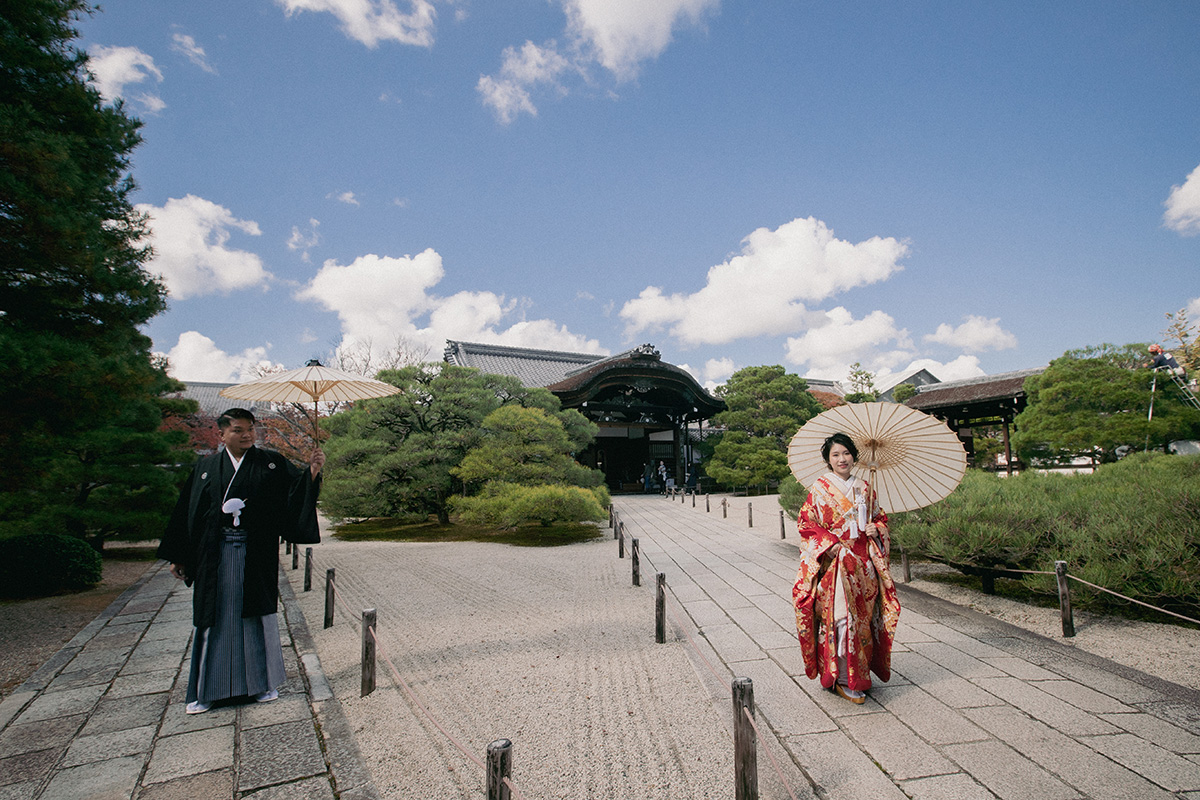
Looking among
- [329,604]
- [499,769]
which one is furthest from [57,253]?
[499,769]

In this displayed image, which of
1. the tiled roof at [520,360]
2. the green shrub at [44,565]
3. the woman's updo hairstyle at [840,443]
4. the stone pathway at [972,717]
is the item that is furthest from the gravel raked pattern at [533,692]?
the tiled roof at [520,360]

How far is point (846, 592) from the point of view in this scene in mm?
3338

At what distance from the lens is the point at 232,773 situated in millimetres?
2799

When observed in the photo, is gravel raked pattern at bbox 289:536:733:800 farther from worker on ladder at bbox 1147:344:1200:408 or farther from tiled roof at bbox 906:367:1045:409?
tiled roof at bbox 906:367:1045:409

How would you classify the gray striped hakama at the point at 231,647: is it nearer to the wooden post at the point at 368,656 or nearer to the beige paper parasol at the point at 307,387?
the wooden post at the point at 368,656

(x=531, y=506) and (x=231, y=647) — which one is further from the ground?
(x=531, y=506)

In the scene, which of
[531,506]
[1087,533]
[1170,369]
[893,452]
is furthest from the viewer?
[1170,369]

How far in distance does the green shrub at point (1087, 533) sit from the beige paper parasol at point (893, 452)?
7.42ft

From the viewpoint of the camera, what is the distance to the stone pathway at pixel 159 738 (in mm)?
2691

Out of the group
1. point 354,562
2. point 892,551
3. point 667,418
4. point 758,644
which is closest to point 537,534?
point 354,562

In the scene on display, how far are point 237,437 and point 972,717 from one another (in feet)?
15.9

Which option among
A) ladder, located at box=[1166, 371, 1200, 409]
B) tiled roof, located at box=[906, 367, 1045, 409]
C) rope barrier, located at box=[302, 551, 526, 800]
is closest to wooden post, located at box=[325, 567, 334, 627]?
rope barrier, located at box=[302, 551, 526, 800]

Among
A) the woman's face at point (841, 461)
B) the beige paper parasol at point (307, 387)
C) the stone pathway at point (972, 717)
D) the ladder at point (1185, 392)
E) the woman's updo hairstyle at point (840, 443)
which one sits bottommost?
the stone pathway at point (972, 717)

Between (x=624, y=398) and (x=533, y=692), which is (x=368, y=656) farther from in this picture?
(x=624, y=398)
